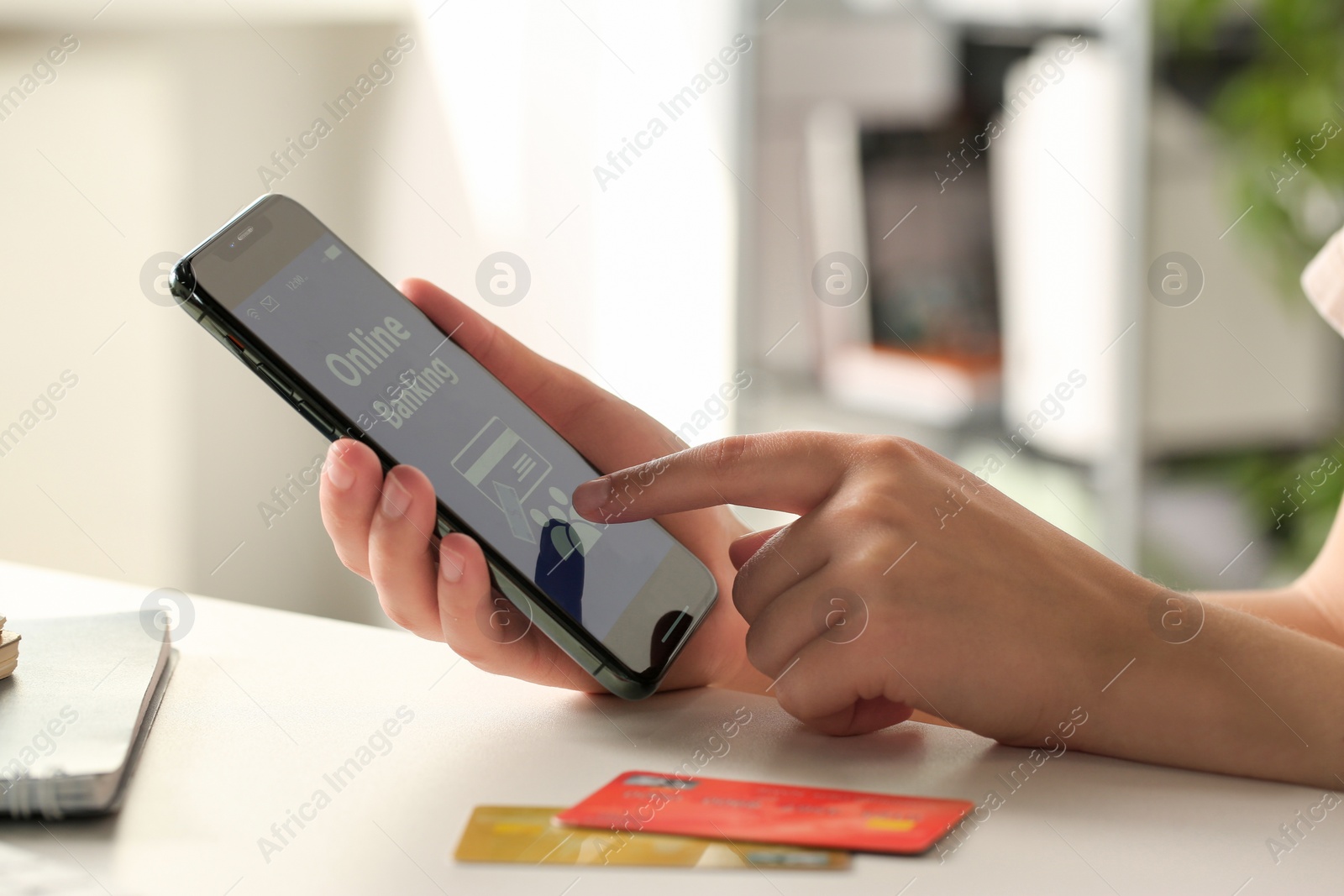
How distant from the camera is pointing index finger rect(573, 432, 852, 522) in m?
0.48

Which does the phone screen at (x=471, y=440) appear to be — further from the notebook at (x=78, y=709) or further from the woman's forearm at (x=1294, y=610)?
the woman's forearm at (x=1294, y=610)

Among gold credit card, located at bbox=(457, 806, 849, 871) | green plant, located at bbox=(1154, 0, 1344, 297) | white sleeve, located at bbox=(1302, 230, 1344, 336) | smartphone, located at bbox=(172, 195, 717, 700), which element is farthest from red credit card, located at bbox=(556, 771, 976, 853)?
green plant, located at bbox=(1154, 0, 1344, 297)

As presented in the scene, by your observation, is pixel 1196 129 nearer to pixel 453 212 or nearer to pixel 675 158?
pixel 675 158

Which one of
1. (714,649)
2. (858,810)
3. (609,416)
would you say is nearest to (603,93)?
(609,416)

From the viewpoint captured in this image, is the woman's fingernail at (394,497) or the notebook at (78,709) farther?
the woman's fingernail at (394,497)

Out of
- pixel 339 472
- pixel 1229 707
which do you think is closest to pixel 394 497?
pixel 339 472

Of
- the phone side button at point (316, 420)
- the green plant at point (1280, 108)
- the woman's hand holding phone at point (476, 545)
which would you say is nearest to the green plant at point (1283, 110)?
the green plant at point (1280, 108)

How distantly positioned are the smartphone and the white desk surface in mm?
42

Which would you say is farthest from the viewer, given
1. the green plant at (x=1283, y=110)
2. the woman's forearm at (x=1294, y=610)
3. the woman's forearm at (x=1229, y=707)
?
the green plant at (x=1283, y=110)

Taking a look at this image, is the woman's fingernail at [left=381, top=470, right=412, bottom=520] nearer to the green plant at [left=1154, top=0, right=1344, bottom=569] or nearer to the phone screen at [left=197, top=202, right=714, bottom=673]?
the phone screen at [left=197, top=202, right=714, bottom=673]

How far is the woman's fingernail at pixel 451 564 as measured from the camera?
0.48m

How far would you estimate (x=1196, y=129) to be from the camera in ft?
4.95

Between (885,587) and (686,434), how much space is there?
51.9 inches

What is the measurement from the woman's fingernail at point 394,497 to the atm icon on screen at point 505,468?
0.10ft
